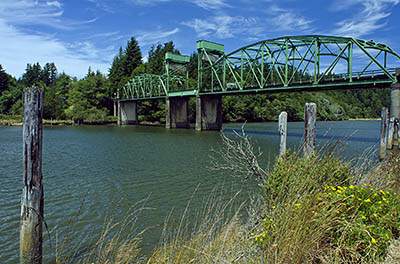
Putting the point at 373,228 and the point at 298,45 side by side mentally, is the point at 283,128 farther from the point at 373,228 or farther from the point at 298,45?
the point at 298,45

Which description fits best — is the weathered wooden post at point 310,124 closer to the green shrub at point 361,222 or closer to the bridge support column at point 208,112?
the green shrub at point 361,222

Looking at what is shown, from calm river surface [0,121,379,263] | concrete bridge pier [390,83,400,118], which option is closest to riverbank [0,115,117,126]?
calm river surface [0,121,379,263]

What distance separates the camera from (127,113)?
82.6m

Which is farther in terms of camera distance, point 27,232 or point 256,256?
point 27,232

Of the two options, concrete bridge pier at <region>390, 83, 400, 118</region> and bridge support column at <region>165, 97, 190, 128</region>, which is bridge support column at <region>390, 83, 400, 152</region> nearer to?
concrete bridge pier at <region>390, 83, 400, 118</region>

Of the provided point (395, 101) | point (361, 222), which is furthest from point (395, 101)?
point (361, 222)

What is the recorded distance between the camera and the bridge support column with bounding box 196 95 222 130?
54.2 meters

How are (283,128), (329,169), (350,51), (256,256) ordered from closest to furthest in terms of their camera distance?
(256,256), (329,169), (283,128), (350,51)

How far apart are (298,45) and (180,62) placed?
37012mm

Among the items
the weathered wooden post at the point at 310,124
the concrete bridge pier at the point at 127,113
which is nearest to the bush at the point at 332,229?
the weathered wooden post at the point at 310,124

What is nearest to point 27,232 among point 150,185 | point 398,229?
point 398,229

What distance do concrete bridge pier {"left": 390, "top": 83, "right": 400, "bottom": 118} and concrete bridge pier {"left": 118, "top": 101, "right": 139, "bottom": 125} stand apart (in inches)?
2505

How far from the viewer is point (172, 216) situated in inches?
360

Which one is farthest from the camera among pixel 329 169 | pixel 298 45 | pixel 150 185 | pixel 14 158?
pixel 298 45
